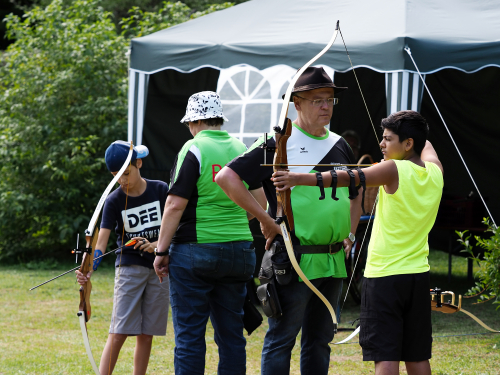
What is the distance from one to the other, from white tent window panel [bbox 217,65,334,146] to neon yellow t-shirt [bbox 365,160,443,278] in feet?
10.5

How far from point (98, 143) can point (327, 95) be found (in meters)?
7.38

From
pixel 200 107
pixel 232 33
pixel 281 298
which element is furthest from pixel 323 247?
pixel 232 33

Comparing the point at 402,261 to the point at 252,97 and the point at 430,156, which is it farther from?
the point at 252,97

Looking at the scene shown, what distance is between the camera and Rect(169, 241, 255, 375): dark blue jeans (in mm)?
3043

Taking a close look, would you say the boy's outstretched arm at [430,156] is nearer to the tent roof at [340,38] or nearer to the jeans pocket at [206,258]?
the jeans pocket at [206,258]

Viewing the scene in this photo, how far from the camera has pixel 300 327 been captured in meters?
2.86

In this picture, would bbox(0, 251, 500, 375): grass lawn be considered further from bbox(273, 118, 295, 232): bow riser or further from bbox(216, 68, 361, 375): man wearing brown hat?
bbox(273, 118, 295, 232): bow riser

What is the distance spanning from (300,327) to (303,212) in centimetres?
51

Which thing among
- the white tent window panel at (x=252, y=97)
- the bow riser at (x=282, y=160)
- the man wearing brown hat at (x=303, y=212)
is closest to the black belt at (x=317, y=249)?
the man wearing brown hat at (x=303, y=212)

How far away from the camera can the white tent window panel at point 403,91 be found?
5301 millimetres

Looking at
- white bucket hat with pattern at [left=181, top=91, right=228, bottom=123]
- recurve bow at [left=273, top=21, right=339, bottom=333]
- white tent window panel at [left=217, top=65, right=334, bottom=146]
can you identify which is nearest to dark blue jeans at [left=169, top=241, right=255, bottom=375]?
recurve bow at [left=273, top=21, right=339, bottom=333]

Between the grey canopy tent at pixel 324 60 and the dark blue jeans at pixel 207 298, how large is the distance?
273 centimetres

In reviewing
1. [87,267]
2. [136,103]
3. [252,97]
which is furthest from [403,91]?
[87,267]

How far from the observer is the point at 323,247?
2.85 m
